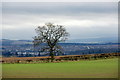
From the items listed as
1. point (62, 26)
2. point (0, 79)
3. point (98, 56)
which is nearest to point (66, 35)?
point (62, 26)

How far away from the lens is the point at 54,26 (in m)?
64.7

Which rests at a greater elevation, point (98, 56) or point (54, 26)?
point (54, 26)

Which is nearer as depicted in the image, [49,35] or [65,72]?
[65,72]

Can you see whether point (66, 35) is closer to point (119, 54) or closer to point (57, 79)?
point (119, 54)

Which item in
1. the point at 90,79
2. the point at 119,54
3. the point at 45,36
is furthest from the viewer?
the point at 45,36

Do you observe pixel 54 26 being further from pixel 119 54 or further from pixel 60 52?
pixel 119 54

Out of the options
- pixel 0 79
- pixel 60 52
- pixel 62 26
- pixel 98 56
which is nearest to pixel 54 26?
pixel 62 26

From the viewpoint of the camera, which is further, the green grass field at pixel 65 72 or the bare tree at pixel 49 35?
the bare tree at pixel 49 35

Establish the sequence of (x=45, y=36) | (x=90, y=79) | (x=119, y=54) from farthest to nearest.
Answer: (x=45, y=36)
(x=119, y=54)
(x=90, y=79)

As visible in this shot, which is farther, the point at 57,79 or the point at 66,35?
the point at 66,35

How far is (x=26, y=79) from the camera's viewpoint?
69.7 feet

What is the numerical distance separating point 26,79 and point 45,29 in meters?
43.8

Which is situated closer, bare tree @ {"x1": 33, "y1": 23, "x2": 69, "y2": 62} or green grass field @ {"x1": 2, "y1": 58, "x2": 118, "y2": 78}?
green grass field @ {"x1": 2, "y1": 58, "x2": 118, "y2": 78}

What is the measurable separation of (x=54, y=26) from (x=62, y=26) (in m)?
1.71
